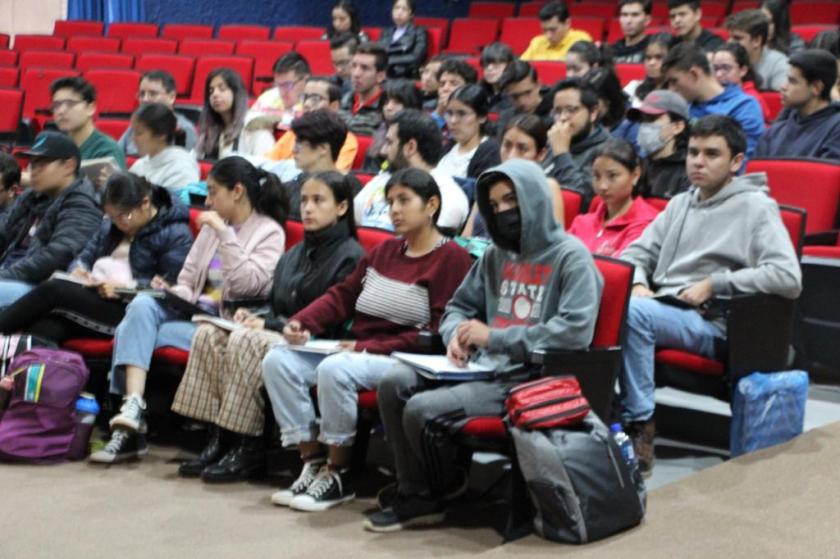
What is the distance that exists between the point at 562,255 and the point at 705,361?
0.62 meters

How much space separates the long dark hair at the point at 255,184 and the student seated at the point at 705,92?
1.90 meters

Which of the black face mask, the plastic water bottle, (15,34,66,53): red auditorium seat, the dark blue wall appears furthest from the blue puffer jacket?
the dark blue wall

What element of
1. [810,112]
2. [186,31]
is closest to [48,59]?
[186,31]

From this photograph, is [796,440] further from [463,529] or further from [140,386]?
[140,386]

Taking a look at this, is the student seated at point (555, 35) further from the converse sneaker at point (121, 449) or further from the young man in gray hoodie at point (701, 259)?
the converse sneaker at point (121, 449)

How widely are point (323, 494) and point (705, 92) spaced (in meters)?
2.67

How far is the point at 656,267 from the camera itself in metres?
3.82

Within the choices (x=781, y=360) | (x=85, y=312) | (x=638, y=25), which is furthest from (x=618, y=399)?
(x=638, y=25)

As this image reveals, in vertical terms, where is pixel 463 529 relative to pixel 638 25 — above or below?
below

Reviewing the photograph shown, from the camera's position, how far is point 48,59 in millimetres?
9273

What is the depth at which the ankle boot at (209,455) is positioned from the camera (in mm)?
3672

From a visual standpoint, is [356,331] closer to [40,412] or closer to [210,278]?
[210,278]

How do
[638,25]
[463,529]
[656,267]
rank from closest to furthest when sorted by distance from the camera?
[463,529] < [656,267] < [638,25]

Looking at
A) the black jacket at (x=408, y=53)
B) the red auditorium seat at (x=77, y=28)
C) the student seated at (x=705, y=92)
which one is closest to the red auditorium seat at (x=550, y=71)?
the black jacket at (x=408, y=53)
